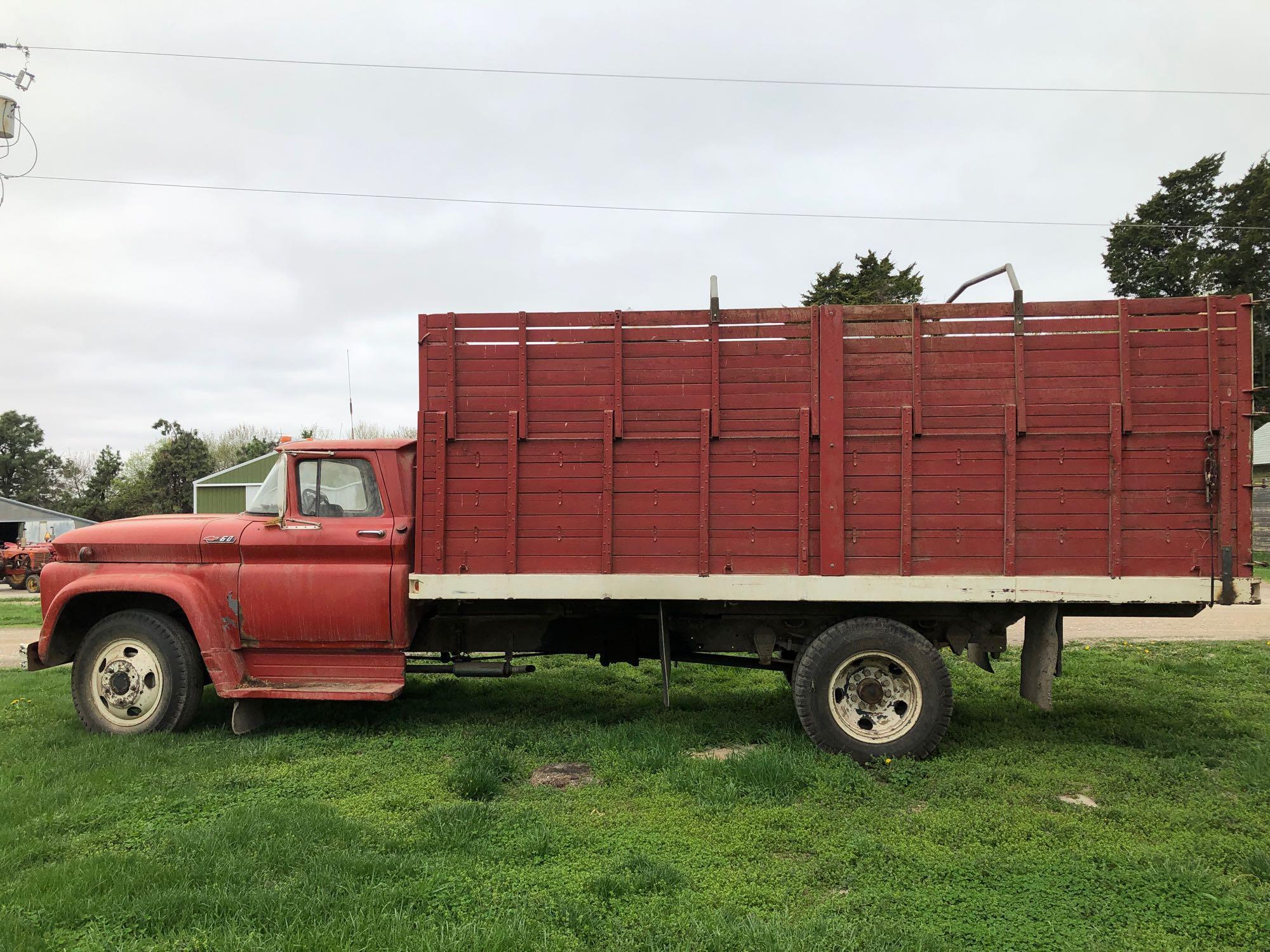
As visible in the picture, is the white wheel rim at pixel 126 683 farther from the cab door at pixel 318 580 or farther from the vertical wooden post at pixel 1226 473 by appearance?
the vertical wooden post at pixel 1226 473

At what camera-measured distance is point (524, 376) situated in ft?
17.8

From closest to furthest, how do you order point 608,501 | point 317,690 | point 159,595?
point 608,501, point 317,690, point 159,595

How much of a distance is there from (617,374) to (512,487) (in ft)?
3.34

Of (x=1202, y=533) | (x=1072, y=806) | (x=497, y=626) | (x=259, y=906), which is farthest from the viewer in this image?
(x=497, y=626)

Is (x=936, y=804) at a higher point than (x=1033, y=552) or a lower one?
lower

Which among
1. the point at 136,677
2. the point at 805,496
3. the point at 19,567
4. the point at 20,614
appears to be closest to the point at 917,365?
the point at 805,496

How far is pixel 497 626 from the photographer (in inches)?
242

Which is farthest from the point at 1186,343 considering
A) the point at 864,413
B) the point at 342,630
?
the point at 342,630

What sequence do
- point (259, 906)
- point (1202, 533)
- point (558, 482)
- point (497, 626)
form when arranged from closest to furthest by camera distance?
point (259, 906) < point (1202, 533) < point (558, 482) < point (497, 626)

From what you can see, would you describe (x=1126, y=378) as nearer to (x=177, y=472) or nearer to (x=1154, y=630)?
(x=1154, y=630)

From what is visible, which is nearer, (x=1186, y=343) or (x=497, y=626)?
(x=1186, y=343)

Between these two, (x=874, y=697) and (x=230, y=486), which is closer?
(x=874, y=697)

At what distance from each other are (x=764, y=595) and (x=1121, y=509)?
2289 mm

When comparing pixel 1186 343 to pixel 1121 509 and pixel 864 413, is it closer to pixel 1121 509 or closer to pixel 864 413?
pixel 1121 509
